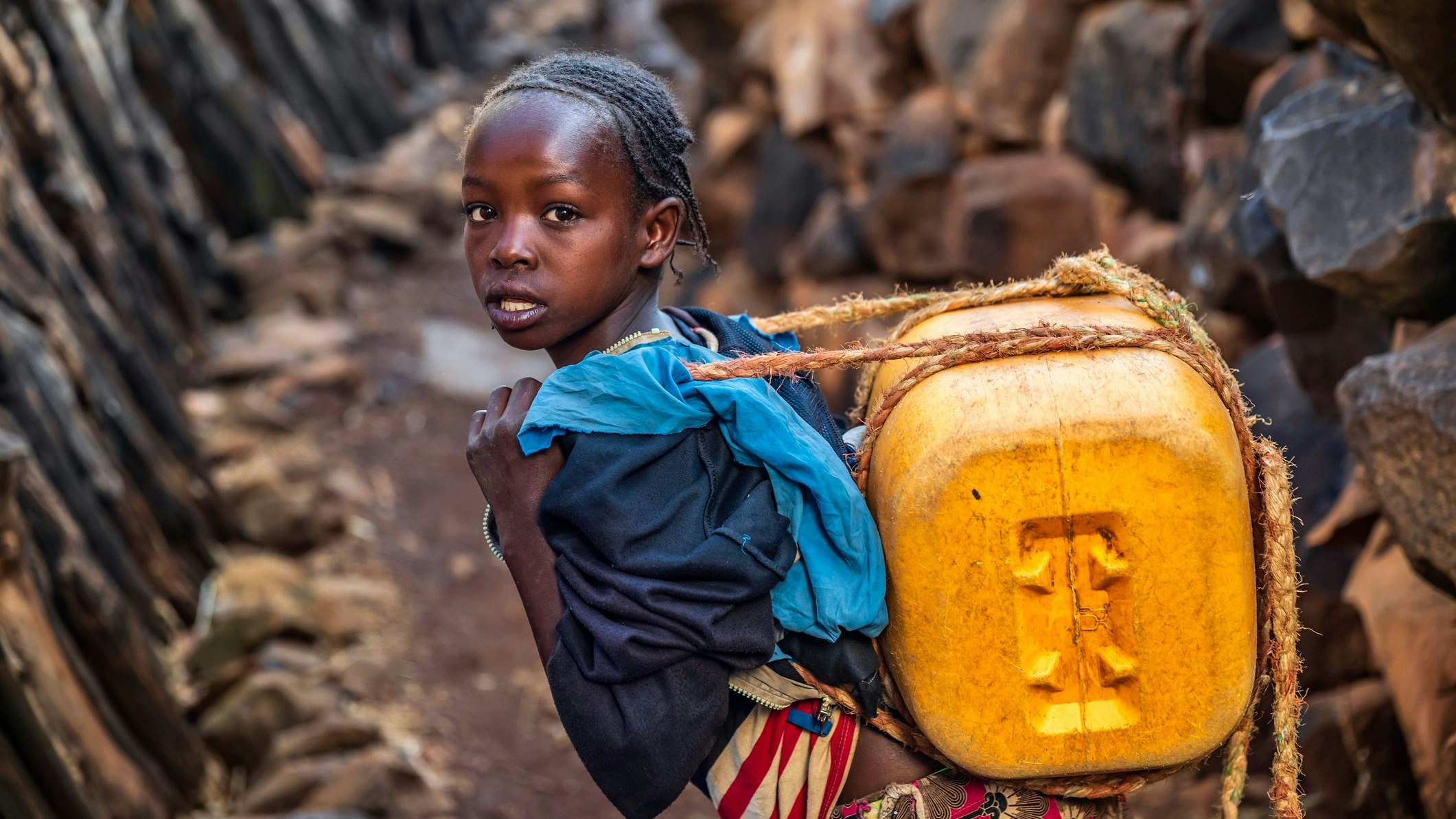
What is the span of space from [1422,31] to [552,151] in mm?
1619

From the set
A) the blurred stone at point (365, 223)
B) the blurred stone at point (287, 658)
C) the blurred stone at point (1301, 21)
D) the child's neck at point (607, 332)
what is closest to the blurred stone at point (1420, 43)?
the blurred stone at point (1301, 21)

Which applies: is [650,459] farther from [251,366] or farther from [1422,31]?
[251,366]

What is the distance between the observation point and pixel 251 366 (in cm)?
775

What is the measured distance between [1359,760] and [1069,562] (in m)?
1.84

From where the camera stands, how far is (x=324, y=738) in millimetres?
4340

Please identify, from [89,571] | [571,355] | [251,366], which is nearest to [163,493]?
[89,571]

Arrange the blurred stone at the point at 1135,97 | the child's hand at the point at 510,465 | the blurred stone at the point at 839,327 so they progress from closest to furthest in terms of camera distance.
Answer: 1. the child's hand at the point at 510,465
2. the blurred stone at the point at 1135,97
3. the blurred stone at the point at 839,327

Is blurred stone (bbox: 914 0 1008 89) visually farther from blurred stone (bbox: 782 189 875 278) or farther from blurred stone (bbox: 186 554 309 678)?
blurred stone (bbox: 186 554 309 678)

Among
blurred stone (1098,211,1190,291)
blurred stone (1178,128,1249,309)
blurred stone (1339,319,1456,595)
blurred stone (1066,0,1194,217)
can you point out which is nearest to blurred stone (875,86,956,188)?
blurred stone (1066,0,1194,217)

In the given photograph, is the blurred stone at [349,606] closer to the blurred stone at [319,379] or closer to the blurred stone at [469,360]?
the blurred stone at [319,379]

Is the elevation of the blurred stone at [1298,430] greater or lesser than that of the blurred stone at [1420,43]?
lesser

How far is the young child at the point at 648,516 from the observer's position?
1.69m

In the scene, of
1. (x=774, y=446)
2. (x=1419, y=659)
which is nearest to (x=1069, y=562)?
(x=774, y=446)

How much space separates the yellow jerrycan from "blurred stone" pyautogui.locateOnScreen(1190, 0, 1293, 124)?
304 centimetres
